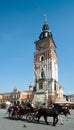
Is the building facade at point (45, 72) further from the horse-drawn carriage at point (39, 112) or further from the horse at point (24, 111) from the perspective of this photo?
the horse-drawn carriage at point (39, 112)

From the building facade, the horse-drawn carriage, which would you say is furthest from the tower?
the horse-drawn carriage

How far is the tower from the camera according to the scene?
65500mm

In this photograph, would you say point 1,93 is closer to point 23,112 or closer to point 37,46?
point 37,46

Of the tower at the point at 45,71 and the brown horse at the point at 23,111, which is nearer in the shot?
the brown horse at the point at 23,111

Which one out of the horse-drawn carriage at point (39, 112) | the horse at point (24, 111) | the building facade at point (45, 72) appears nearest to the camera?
the horse-drawn carriage at point (39, 112)

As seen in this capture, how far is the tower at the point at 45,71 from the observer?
215 feet

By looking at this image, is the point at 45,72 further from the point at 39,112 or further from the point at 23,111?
the point at 39,112

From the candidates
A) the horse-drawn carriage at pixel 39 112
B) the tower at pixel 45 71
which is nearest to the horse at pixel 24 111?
the horse-drawn carriage at pixel 39 112

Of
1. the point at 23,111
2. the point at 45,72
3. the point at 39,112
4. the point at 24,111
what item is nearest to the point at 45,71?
the point at 45,72

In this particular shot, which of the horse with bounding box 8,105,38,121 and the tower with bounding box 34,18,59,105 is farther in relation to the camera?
the tower with bounding box 34,18,59,105

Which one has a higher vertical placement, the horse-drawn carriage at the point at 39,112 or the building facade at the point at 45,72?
the building facade at the point at 45,72

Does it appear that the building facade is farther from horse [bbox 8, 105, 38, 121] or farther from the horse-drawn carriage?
the horse-drawn carriage

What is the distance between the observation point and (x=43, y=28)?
78312 mm

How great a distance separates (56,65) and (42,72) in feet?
24.1
